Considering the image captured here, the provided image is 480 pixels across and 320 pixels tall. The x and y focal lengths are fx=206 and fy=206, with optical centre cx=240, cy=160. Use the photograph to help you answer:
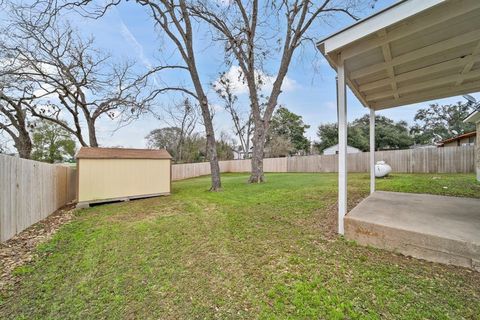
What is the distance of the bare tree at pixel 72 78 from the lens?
28.4 ft

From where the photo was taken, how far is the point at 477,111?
238 inches

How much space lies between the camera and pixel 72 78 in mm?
10047

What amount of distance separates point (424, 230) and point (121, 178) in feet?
26.2

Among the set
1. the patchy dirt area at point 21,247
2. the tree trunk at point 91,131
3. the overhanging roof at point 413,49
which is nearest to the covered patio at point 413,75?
the overhanging roof at point 413,49

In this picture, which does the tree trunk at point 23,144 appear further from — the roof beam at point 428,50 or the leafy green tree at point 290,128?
the leafy green tree at point 290,128

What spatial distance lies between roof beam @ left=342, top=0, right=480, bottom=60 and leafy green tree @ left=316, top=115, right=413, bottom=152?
2458cm

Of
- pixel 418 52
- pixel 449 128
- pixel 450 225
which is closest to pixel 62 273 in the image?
pixel 450 225

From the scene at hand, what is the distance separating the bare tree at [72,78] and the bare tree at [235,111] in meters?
13.4

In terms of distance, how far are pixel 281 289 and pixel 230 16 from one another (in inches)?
414

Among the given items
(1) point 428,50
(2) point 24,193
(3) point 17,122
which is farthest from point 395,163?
(3) point 17,122

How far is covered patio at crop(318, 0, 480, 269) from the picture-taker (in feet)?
7.03

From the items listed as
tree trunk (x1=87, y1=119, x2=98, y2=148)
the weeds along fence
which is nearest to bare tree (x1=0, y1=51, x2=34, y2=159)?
tree trunk (x1=87, y1=119, x2=98, y2=148)

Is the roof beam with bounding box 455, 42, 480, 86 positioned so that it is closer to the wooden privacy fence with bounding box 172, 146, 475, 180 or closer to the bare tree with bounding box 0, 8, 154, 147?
the bare tree with bounding box 0, 8, 154, 147

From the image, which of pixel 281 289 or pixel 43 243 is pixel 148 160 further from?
pixel 281 289
